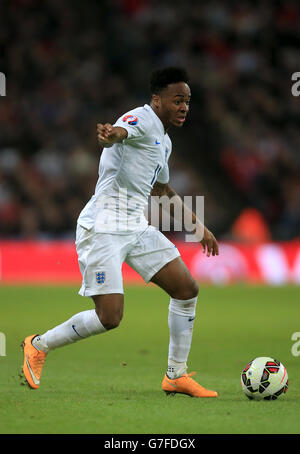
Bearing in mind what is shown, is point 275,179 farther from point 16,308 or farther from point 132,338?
point 132,338

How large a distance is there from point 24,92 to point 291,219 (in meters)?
6.97

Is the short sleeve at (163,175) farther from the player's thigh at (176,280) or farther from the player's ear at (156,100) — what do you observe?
the player's thigh at (176,280)

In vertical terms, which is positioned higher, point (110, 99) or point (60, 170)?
point (110, 99)

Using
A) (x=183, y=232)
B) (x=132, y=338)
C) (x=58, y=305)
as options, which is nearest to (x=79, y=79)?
(x=183, y=232)

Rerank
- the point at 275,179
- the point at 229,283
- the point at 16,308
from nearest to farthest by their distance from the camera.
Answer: the point at 16,308 < the point at 229,283 < the point at 275,179

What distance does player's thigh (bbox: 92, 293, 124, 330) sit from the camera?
567 centimetres

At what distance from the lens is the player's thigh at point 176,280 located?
590 cm

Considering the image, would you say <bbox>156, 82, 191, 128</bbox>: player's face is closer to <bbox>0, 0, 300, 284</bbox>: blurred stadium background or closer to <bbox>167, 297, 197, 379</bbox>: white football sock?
<bbox>167, 297, 197, 379</bbox>: white football sock

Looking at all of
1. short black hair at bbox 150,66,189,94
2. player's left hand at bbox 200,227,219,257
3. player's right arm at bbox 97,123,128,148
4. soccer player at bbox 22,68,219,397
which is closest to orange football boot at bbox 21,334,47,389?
soccer player at bbox 22,68,219,397

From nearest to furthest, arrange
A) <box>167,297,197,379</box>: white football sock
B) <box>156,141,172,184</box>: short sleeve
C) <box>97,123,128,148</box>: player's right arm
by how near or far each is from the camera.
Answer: <box>97,123,128,148</box>: player's right arm, <box>167,297,197,379</box>: white football sock, <box>156,141,172,184</box>: short sleeve

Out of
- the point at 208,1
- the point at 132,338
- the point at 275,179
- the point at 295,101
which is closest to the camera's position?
the point at 132,338

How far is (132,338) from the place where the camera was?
972cm

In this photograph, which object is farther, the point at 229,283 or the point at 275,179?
the point at 275,179

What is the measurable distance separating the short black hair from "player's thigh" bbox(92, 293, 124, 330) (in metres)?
1.51
